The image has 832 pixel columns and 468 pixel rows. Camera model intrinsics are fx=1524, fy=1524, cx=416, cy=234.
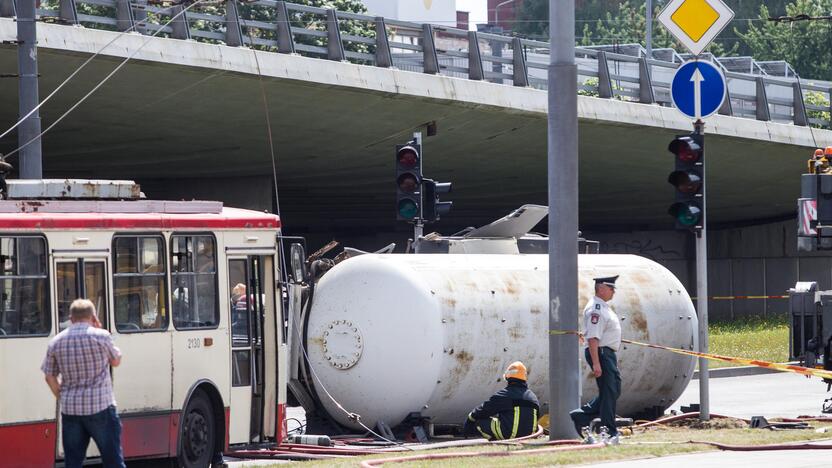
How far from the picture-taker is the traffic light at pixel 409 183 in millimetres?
21281

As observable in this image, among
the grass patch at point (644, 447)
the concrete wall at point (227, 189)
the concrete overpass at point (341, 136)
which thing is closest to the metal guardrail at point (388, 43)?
the concrete overpass at point (341, 136)

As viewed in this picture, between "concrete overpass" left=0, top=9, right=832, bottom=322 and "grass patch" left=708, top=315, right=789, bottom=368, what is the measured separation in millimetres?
4724

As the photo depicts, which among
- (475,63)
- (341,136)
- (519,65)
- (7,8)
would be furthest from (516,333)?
(519,65)

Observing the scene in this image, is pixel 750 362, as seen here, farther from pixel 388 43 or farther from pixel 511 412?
pixel 388 43

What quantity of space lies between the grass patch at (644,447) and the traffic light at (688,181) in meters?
2.41

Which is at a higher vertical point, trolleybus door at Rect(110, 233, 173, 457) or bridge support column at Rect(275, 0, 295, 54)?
bridge support column at Rect(275, 0, 295, 54)

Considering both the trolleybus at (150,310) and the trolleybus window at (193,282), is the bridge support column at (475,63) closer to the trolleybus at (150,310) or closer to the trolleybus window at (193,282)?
the trolleybus at (150,310)

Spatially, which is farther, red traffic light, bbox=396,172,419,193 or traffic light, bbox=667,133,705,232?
red traffic light, bbox=396,172,419,193

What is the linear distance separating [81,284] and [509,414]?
5.73m

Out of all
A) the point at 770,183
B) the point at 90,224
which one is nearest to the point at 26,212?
the point at 90,224

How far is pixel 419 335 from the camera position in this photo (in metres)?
17.5

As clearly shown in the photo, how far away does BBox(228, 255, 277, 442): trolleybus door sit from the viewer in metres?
15.0

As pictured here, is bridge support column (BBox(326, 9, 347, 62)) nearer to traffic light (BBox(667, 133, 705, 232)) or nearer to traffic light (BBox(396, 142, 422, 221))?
traffic light (BBox(396, 142, 422, 221))

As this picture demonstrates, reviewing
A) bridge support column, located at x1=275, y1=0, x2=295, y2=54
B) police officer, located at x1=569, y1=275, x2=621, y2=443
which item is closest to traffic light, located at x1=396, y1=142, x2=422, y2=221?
police officer, located at x1=569, y1=275, x2=621, y2=443
